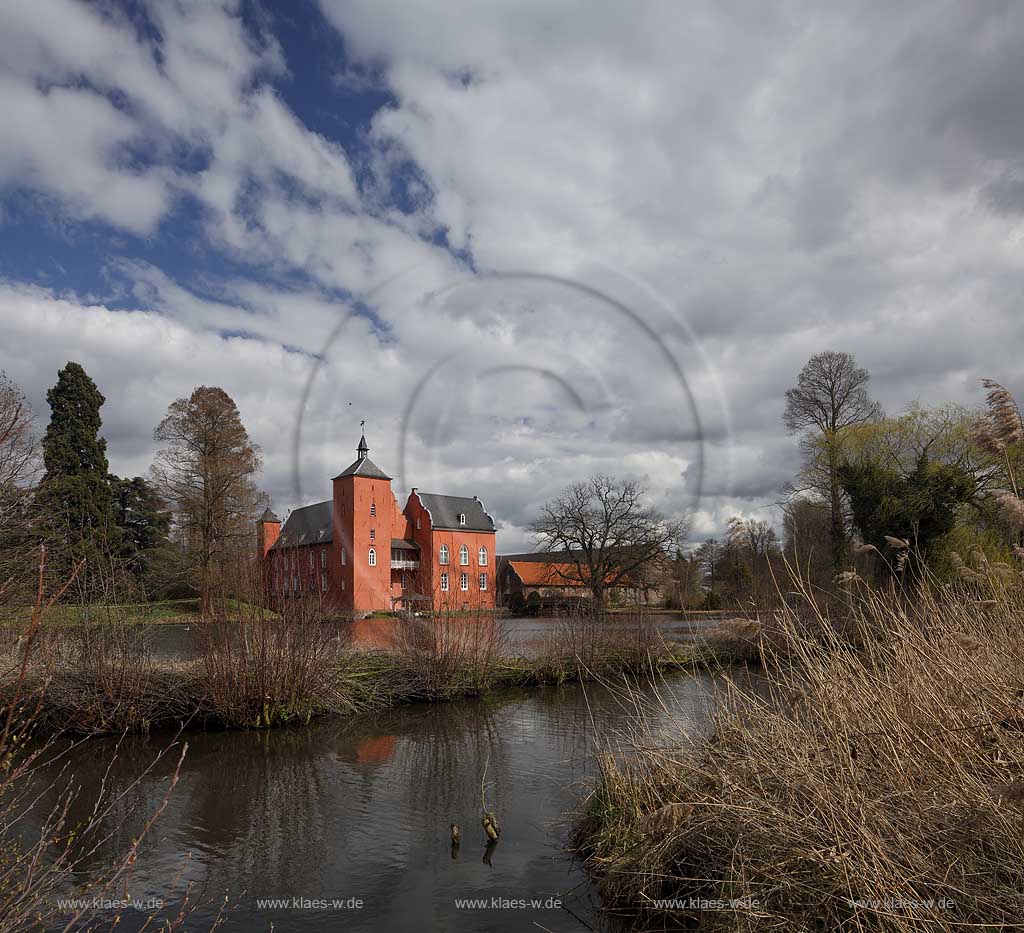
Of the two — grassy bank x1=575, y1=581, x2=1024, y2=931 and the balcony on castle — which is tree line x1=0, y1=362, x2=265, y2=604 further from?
grassy bank x1=575, y1=581, x2=1024, y2=931

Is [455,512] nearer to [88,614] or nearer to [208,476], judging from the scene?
[208,476]

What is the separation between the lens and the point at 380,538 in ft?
180

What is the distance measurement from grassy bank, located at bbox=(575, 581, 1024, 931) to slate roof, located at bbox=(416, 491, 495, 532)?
57946 millimetres

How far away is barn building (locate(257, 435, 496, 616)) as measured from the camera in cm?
5172

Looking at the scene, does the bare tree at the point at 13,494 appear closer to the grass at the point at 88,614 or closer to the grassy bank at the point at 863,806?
the grass at the point at 88,614

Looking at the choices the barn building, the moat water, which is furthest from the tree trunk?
the barn building

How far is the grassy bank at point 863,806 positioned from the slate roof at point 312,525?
5332 cm

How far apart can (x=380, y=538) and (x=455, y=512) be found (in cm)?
1323

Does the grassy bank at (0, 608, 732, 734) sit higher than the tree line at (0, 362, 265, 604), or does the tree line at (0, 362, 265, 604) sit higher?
the tree line at (0, 362, 265, 604)

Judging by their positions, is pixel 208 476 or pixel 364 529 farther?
pixel 364 529

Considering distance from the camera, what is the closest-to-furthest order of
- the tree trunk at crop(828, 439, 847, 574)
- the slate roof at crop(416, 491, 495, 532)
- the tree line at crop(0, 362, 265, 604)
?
1. the tree trunk at crop(828, 439, 847, 574)
2. the tree line at crop(0, 362, 265, 604)
3. the slate roof at crop(416, 491, 495, 532)

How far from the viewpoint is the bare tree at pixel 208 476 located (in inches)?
1574

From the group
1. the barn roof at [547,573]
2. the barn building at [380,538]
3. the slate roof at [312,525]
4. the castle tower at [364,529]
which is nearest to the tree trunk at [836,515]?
the barn building at [380,538]

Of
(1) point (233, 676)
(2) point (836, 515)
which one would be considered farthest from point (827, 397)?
(1) point (233, 676)
